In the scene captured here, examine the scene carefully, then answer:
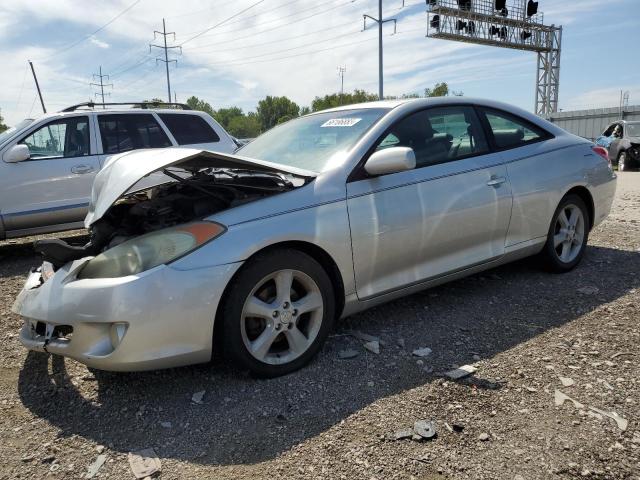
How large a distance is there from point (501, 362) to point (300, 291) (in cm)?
126

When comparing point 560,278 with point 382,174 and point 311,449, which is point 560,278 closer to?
point 382,174

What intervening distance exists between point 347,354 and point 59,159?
4974mm

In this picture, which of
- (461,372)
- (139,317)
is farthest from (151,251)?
(461,372)

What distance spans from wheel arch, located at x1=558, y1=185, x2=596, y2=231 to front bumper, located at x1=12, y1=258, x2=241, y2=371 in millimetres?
3297

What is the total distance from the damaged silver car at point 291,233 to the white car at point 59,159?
3018 millimetres

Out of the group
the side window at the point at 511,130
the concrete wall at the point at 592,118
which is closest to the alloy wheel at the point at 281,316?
the side window at the point at 511,130

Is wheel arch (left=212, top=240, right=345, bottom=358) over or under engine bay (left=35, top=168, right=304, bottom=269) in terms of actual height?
under

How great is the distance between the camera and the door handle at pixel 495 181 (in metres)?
3.75

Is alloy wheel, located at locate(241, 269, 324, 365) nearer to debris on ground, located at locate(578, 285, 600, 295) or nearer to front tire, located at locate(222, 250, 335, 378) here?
front tire, located at locate(222, 250, 335, 378)

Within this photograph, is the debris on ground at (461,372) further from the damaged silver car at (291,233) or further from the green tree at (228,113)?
the green tree at (228,113)

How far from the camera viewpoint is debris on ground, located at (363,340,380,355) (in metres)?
3.18

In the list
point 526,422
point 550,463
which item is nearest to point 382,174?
point 526,422

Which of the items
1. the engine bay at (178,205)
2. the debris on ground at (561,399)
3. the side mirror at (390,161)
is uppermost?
the side mirror at (390,161)

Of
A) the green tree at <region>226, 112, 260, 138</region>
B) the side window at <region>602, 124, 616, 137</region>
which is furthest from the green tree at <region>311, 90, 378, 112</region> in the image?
the side window at <region>602, 124, 616, 137</region>
